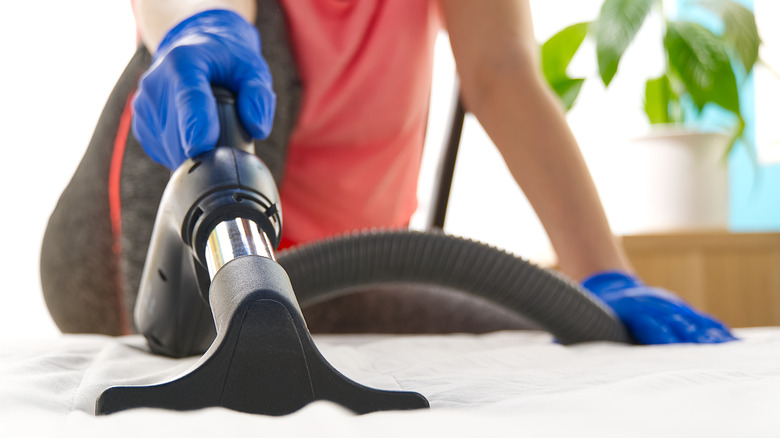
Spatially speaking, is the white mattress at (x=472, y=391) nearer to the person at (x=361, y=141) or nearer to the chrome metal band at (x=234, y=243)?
the chrome metal band at (x=234, y=243)

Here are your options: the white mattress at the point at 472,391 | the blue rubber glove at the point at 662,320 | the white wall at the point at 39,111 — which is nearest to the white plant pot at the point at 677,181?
the blue rubber glove at the point at 662,320

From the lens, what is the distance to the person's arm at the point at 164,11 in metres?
0.68

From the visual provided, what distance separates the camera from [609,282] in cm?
92

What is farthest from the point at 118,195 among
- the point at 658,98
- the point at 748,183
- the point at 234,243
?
the point at 748,183

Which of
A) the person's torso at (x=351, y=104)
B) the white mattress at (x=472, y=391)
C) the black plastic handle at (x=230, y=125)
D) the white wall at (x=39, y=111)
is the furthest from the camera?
the white wall at (x=39, y=111)

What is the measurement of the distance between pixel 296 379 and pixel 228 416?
0.21ft

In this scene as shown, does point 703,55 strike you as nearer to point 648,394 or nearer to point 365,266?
point 365,266

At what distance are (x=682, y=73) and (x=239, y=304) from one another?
2.01 m

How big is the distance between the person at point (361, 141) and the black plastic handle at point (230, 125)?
30cm

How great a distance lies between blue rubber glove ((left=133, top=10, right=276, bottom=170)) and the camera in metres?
0.50

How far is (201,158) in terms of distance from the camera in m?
0.47

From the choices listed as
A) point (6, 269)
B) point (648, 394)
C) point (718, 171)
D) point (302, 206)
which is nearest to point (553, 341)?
point (648, 394)

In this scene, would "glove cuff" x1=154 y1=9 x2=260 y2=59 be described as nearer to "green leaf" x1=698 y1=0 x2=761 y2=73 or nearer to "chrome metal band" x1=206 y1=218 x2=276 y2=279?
"chrome metal band" x1=206 y1=218 x2=276 y2=279

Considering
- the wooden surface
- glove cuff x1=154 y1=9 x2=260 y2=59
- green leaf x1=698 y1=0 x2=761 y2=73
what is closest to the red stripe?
glove cuff x1=154 y1=9 x2=260 y2=59
